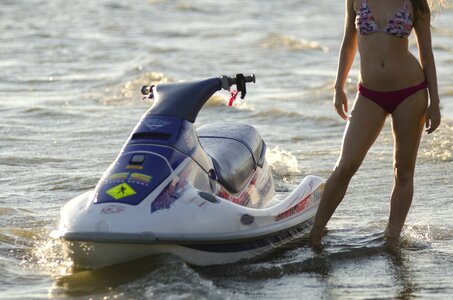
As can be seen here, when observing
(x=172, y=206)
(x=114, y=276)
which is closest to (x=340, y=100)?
(x=172, y=206)

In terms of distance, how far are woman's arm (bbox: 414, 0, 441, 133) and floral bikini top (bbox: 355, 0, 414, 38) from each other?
71 millimetres

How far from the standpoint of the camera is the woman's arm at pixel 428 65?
271 inches

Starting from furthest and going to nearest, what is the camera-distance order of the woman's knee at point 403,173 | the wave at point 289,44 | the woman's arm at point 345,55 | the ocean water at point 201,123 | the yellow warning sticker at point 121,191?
the wave at point 289,44 < the woman's knee at point 403,173 < the woman's arm at point 345,55 < the ocean water at point 201,123 < the yellow warning sticker at point 121,191

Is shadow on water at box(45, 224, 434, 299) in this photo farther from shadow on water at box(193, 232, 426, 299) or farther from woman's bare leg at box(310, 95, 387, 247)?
woman's bare leg at box(310, 95, 387, 247)

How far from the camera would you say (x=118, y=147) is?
11.1 meters

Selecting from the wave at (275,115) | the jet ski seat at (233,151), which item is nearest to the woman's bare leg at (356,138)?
the jet ski seat at (233,151)

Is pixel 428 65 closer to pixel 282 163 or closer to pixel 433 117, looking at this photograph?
pixel 433 117

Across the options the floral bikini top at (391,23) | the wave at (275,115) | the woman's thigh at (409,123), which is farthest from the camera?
the wave at (275,115)

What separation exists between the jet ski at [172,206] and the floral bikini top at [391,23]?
0.79 meters

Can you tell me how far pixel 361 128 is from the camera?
6.99m

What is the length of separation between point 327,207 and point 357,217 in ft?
3.78

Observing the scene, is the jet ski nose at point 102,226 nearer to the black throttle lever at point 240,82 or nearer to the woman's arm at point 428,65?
the black throttle lever at point 240,82

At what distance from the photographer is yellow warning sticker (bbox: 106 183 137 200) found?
6.35 metres

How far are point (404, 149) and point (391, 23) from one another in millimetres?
815
